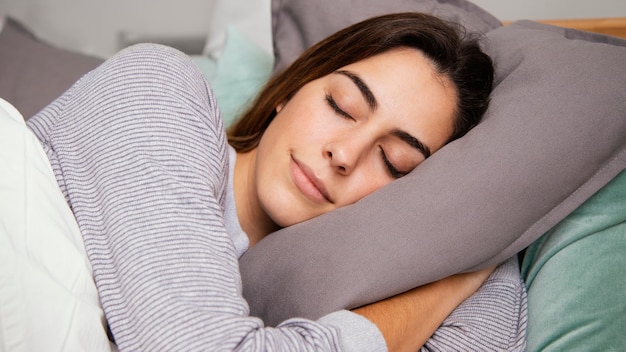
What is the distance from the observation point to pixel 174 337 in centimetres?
83

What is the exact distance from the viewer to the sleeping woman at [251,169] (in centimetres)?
88

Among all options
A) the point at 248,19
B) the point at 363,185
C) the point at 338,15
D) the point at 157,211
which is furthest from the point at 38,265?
the point at 248,19

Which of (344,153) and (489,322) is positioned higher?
(344,153)

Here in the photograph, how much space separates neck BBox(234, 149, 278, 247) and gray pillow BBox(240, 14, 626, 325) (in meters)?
0.10

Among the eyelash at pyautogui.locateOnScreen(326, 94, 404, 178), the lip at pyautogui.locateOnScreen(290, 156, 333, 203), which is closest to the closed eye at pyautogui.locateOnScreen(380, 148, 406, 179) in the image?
the eyelash at pyautogui.locateOnScreen(326, 94, 404, 178)

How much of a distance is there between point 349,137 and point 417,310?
1.10ft

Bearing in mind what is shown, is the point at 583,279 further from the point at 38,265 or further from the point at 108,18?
the point at 108,18

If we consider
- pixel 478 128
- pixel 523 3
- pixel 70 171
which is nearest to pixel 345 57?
pixel 478 128

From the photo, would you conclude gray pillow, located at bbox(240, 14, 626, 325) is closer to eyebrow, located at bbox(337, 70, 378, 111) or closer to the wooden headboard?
eyebrow, located at bbox(337, 70, 378, 111)

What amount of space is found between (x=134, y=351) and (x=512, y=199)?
700 mm

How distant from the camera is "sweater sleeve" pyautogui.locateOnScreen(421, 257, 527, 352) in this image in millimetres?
1124

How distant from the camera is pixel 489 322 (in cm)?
115

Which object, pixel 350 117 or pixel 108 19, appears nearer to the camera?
pixel 350 117

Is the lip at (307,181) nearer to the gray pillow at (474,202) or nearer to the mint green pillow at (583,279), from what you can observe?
the gray pillow at (474,202)
